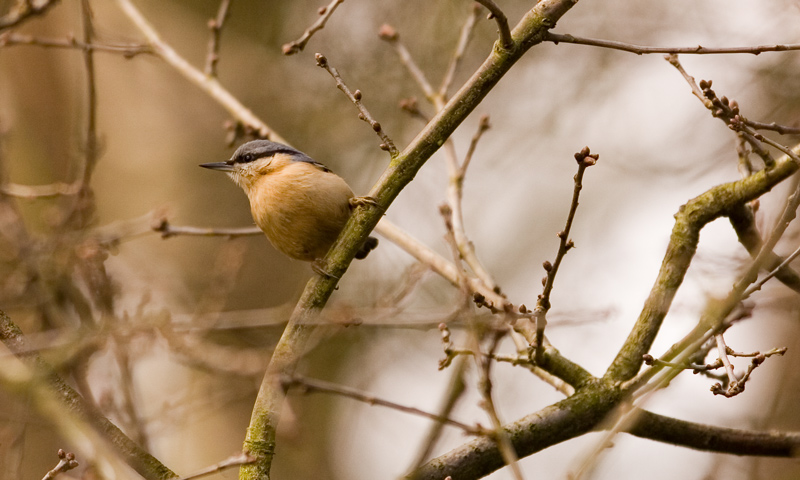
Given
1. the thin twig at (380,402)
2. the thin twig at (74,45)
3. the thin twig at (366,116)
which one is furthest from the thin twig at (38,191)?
the thin twig at (380,402)

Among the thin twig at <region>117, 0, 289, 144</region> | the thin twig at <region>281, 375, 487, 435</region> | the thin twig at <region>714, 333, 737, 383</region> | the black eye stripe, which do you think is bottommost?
the thin twig at <region>281, 375, 487, 435</region>

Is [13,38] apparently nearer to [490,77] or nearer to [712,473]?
[490,77]

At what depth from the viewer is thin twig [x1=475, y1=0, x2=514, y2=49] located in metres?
2.22

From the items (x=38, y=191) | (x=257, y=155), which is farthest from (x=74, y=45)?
(x=257, y=155)

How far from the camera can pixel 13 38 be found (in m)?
4.17

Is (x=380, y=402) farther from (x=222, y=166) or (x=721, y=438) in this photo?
(x=222, y=166)

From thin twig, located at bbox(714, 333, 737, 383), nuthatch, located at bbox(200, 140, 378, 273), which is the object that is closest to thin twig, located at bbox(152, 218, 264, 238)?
nuthatch, located at bbox(200, 140, 378, 273)

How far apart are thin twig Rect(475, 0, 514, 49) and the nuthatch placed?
54.1 inches

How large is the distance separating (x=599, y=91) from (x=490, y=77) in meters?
6.04

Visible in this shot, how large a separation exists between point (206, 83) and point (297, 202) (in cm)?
104

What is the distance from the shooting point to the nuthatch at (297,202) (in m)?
3.76

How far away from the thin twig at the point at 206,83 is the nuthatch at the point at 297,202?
0.16 metres

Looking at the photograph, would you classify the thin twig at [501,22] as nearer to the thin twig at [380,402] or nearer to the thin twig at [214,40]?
the thin twig at [380,402]

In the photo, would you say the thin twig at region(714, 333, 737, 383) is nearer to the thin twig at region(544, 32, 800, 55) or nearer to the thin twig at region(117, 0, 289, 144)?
the thin twig at region(544, 32, 800, 55)
